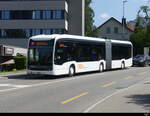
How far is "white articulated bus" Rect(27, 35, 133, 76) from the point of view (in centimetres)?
2316

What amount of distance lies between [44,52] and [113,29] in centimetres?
7317

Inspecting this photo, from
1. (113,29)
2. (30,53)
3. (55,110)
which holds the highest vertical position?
(113,29)

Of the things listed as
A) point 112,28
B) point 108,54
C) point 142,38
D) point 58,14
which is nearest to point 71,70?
point 108,54

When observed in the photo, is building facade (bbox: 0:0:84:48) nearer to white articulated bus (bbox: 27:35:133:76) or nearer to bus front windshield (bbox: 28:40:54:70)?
white articulated bus (bbox: 27:35:133:76)

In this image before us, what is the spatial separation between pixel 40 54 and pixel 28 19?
40143mm

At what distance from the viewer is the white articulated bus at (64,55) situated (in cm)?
2316

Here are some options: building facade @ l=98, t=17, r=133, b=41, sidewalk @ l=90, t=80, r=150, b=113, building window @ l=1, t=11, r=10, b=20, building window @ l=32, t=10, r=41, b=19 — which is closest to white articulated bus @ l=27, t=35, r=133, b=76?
sidewalk @ l=90, t=80, r=150, b=113

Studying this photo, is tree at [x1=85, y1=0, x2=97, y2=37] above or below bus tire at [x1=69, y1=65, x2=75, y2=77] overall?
above

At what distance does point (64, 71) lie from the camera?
2411cm

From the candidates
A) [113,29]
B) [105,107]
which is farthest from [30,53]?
[113,29]

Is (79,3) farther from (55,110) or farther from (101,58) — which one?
(55,110)

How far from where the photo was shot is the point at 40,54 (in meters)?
23.6

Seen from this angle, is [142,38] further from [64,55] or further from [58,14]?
[64,55]

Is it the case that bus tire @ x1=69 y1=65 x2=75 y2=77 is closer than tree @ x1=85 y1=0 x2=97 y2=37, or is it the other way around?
bus tire @ x1=69 y1=65 x2=75 y2=77
